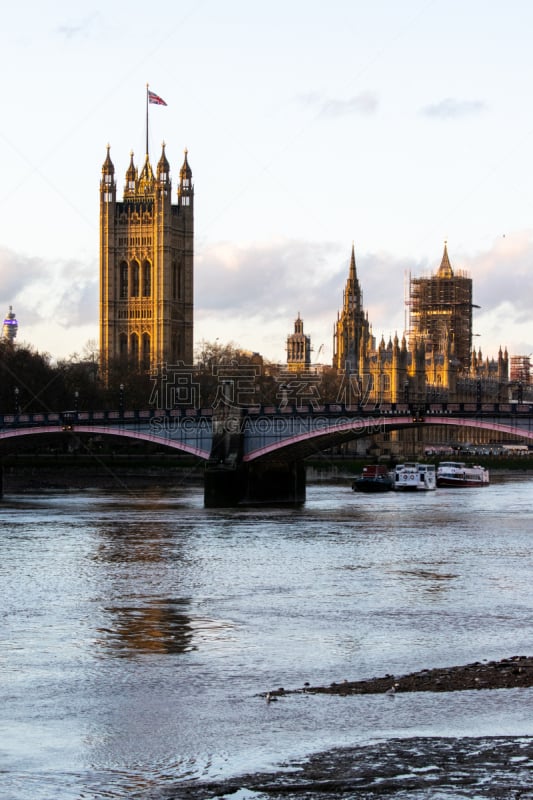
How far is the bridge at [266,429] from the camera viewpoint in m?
58.1

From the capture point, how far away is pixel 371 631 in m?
22.3

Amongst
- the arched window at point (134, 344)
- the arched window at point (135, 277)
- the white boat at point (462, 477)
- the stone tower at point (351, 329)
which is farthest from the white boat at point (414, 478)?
the stone tower at point (351, 329)

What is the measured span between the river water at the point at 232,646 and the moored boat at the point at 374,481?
32552 mm

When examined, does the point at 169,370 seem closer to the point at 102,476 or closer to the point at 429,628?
the point at 102,476

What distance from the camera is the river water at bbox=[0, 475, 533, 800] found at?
47.8ft

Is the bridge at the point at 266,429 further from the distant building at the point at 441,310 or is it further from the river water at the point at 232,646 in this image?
the distant building at the point at 441,310

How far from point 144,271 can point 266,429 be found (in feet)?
280

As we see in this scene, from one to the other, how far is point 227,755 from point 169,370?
101 m

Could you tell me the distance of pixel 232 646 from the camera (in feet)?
69.0

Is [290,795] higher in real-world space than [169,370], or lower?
lower

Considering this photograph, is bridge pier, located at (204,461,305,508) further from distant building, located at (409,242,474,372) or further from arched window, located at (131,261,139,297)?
distant building, located at (409,242,474,372)

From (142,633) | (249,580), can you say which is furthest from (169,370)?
(142,633)

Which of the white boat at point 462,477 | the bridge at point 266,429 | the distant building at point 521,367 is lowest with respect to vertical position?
the white boat at point 462,477

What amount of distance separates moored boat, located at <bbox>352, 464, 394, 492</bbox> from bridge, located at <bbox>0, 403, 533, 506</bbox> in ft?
37.5
